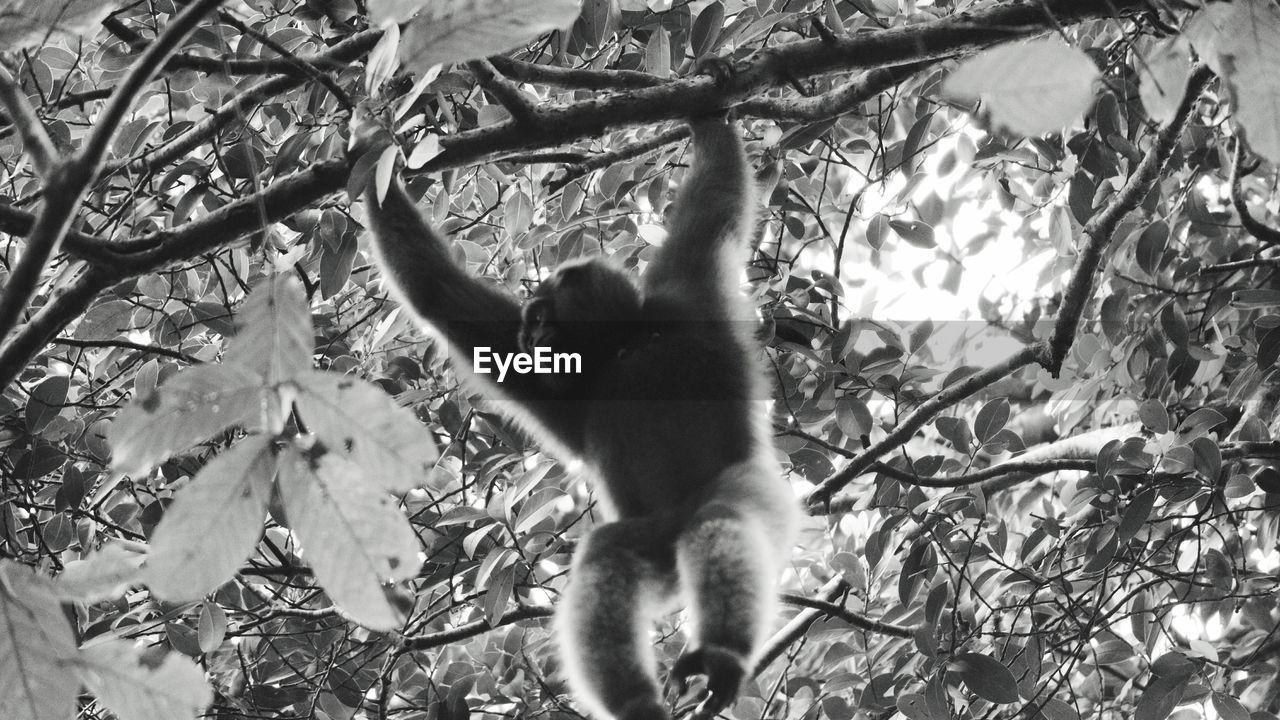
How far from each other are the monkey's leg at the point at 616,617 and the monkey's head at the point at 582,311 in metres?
0.82

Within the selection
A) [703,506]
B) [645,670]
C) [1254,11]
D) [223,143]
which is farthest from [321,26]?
[1254,11]

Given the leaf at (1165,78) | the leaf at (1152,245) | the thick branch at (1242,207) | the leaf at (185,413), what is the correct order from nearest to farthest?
1. the leaf at (185,413)
2. the leaf at (1165,78)
3. the thick branch at (1242,207)
4. the leaf at (1152,245)

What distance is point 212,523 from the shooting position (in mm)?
1323

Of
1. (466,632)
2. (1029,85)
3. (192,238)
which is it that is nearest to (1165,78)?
(1029,85)

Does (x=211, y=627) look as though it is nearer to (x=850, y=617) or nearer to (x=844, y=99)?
(x=850, y=617)

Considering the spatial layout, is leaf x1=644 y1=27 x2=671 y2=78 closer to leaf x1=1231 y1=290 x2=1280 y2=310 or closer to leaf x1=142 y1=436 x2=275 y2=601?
leaf x1=1231 y1=290 x2=1280 y2=310

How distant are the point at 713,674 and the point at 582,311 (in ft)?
5.54

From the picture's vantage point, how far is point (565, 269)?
418cm

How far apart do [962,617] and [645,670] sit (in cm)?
231

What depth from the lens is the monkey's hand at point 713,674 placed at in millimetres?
2857

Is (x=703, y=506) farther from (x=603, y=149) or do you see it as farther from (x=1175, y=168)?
(x=1175, y=168)

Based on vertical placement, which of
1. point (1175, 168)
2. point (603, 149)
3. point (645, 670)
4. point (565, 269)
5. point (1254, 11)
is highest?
point (603, 149)

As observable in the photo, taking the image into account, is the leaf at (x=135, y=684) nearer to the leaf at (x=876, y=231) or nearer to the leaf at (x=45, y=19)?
the leaf at (x=45, y=19)

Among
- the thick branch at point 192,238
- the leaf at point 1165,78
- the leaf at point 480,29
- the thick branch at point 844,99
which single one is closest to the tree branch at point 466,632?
the thick branch at point 192,238
